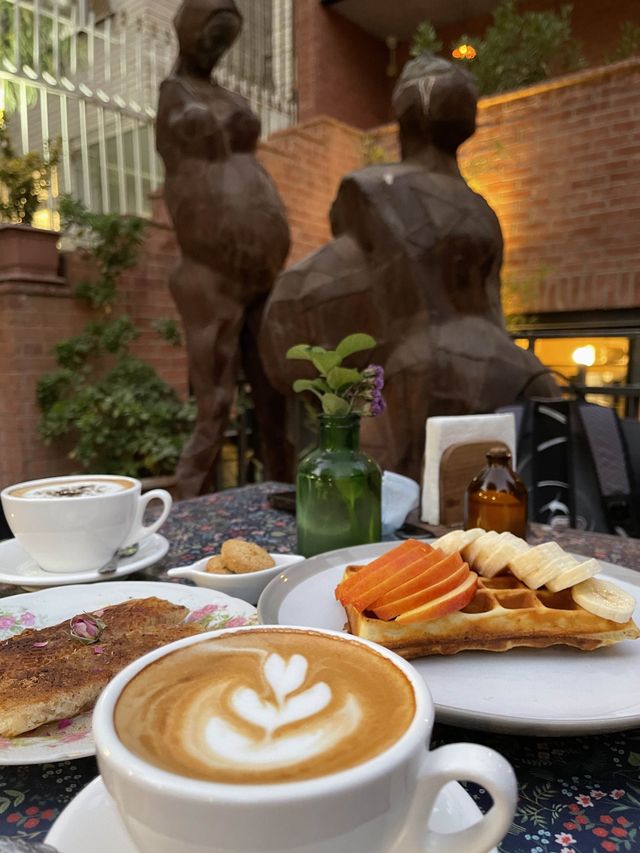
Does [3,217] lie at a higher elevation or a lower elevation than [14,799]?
higher

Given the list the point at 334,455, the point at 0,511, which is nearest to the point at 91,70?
the point at 0,511

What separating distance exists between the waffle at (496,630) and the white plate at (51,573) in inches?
17.1

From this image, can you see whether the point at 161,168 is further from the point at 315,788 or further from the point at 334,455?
the point at 315,788

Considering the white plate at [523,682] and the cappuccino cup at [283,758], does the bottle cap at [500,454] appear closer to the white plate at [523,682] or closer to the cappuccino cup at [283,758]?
the white plate at [523,682]

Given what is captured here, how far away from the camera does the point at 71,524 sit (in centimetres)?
92

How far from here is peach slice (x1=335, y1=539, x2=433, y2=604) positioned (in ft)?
2.23

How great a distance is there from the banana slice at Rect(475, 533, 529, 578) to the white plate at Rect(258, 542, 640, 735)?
11 cm

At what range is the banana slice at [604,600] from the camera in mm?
631

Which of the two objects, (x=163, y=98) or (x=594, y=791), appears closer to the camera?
(x=594, y=791)

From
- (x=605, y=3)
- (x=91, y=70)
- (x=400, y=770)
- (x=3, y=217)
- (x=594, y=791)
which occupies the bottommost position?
(x=594, y=791)

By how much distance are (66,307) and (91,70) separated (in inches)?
76.5

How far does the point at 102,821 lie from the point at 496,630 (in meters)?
0.40

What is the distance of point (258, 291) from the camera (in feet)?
11.3

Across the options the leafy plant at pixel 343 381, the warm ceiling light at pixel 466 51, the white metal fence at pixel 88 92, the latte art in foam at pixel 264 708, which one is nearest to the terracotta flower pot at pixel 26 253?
the white metal fence at pixel 88 92
